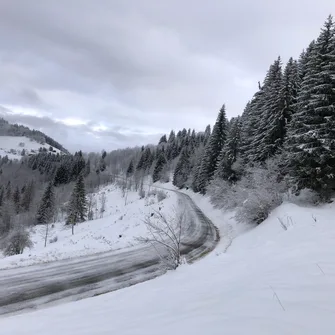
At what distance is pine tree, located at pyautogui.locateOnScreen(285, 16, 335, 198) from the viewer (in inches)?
606

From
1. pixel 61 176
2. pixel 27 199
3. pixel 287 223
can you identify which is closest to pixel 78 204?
pixel 27 199

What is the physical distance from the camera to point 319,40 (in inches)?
702

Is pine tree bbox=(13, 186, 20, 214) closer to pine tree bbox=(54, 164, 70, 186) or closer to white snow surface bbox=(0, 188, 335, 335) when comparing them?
pine tree bbox=(54, 164, 70, 186)

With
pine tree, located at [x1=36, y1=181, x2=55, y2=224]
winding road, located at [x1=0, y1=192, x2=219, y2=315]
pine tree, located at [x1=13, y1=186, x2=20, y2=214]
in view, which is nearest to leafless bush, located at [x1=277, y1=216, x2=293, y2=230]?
winding road, located at [x1=0, y1=192, x2=219, y2=315]

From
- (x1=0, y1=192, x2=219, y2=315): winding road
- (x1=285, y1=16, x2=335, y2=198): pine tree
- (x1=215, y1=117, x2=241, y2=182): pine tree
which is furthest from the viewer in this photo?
(x1=215, y1=117, x2=241, y2=182): pine tree

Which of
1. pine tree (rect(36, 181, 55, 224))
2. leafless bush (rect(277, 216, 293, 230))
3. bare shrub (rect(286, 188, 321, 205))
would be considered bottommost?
pine tree (rect(36, 181, 55, 224))

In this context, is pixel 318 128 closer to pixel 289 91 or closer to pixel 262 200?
pixel 262 200

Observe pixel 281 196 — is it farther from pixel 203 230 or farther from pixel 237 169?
pixel 237 169


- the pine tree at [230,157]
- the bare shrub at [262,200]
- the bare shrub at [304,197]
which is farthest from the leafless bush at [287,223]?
the pine tree at [230,157]

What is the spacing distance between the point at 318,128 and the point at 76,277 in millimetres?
15104

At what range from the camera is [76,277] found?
1082cm

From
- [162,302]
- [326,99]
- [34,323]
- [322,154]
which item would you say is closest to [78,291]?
[34,323]

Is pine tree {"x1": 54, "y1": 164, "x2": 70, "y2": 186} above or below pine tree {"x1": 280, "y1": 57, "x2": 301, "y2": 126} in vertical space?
below

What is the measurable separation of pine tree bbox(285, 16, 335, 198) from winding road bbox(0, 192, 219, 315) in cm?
756
